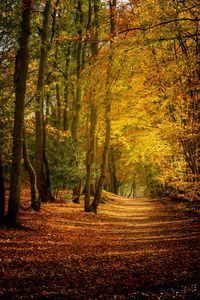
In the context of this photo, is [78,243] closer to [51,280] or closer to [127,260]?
[127,260]

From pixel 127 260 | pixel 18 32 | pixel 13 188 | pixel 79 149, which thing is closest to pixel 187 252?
pixel 127 260

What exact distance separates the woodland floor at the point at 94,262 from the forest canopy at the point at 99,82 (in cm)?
191

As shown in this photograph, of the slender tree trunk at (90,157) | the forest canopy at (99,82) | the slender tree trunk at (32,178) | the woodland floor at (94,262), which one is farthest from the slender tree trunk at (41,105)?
the woodland floor at (94,262)

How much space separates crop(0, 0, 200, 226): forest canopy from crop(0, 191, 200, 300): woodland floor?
1.91 metres

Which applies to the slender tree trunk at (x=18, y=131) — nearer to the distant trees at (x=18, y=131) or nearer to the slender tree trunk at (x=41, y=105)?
the distant trees at (x=18, y=131)

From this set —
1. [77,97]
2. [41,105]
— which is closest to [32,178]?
[41,105]

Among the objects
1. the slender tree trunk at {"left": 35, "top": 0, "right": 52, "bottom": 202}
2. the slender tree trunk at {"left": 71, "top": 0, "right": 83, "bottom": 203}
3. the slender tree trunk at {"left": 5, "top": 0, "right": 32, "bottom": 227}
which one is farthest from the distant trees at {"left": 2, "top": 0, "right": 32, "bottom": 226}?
the slender tree trunk at {"left": 71, "top": 0, "right": 83, "bottom": 203}

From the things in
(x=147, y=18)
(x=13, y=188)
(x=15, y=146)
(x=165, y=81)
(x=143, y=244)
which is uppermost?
(x=147, y=18)

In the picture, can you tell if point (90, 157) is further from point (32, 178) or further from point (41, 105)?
point (32, 178)

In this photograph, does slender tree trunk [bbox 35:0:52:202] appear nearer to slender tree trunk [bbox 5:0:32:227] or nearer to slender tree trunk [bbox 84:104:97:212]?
slender tree trunk [bbox 84:104:97:212]

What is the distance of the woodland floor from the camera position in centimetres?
651

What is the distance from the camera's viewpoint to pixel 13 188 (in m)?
11.7

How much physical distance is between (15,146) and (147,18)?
18.8 ft

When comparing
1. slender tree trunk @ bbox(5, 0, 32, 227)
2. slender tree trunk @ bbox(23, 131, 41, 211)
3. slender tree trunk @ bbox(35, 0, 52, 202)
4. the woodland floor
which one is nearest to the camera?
the woodland floor
